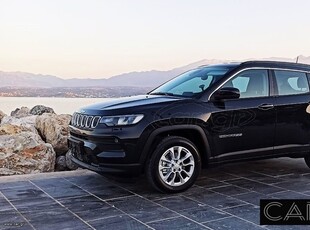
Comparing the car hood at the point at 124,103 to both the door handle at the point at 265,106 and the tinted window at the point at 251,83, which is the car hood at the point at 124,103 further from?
the door handle at the point at 265,106

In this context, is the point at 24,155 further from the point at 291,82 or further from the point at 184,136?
the point at 291,82

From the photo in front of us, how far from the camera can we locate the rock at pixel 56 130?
8.16m

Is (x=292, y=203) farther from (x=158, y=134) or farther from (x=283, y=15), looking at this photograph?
(x=283, y=15)

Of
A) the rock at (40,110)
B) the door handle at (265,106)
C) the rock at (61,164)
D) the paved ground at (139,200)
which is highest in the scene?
the door handle at (265,106)

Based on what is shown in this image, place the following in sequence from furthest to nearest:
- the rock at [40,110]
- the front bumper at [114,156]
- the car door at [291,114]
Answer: the rock at [40,110], the car door at [291,114], the front bumper at [114,156]

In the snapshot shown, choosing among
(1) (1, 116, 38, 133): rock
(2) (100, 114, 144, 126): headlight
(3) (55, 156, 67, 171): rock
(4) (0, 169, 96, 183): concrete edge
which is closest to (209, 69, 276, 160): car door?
(2) (100, 114, 144, 126): headlight

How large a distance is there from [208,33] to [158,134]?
985 centimetres

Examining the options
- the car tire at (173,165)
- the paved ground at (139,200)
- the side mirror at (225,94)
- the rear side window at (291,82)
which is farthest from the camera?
the rear side window at (291,82)

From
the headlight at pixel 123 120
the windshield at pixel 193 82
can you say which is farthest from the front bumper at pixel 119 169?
the windshield at pixel 193 82

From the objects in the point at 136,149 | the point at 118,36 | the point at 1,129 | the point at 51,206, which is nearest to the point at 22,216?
the point at 51,206

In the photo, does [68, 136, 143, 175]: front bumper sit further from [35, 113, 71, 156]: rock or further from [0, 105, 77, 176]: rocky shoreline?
[35, 113, 71, 156]: rock

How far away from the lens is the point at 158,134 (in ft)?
16.2

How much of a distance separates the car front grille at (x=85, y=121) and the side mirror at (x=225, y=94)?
5.02ft

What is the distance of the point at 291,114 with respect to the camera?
19.0ft
